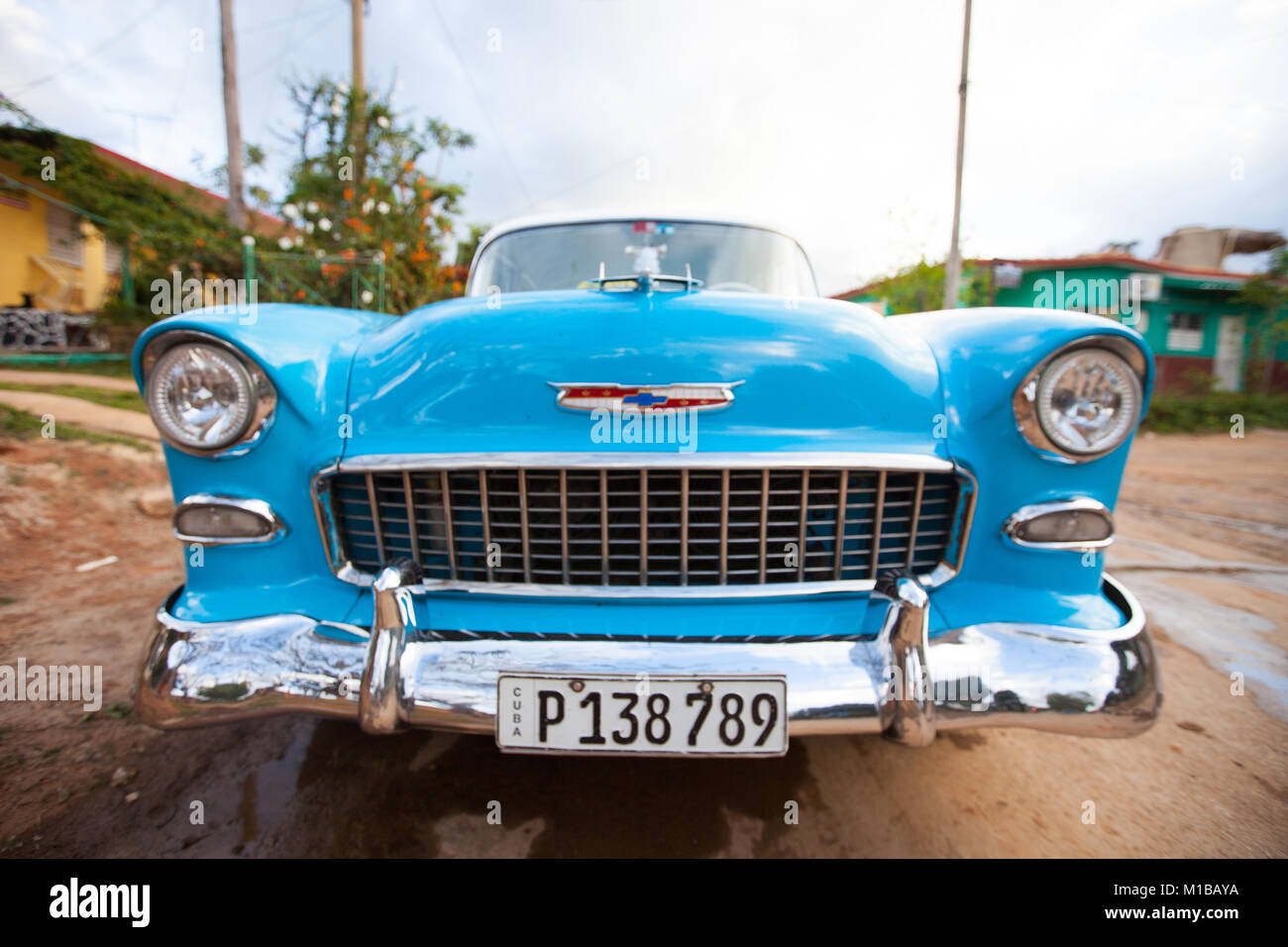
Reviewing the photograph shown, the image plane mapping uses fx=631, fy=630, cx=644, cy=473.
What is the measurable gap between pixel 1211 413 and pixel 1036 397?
14728mm

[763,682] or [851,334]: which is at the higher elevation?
[851,334]

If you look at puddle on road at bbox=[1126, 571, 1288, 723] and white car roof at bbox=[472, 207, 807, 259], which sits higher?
white car roof at bbox=[472, 207, 807, 259]

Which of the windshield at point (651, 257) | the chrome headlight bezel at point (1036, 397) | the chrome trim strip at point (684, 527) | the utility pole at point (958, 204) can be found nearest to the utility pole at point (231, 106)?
the windshield at point (651, 257)

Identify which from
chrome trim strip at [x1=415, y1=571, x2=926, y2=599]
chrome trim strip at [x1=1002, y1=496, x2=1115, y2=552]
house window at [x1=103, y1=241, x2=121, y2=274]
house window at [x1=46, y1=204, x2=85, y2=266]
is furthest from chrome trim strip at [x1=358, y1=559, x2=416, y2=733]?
house window at [x1=103, y1=241, x2=121, y2=274]

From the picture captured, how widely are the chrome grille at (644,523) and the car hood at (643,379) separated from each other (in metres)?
0.08

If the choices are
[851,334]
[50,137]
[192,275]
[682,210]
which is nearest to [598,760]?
[851,334]

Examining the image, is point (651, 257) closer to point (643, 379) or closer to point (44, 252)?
point (643, 379)

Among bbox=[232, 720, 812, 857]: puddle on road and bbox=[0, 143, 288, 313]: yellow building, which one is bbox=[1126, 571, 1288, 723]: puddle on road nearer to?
bbox=[232, 720, 812, 857]: puddle on road

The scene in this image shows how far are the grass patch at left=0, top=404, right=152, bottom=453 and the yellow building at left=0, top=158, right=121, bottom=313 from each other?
6.91 meters

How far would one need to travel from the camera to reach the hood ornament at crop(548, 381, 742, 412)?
55.1 inches

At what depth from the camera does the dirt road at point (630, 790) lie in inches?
60.8
